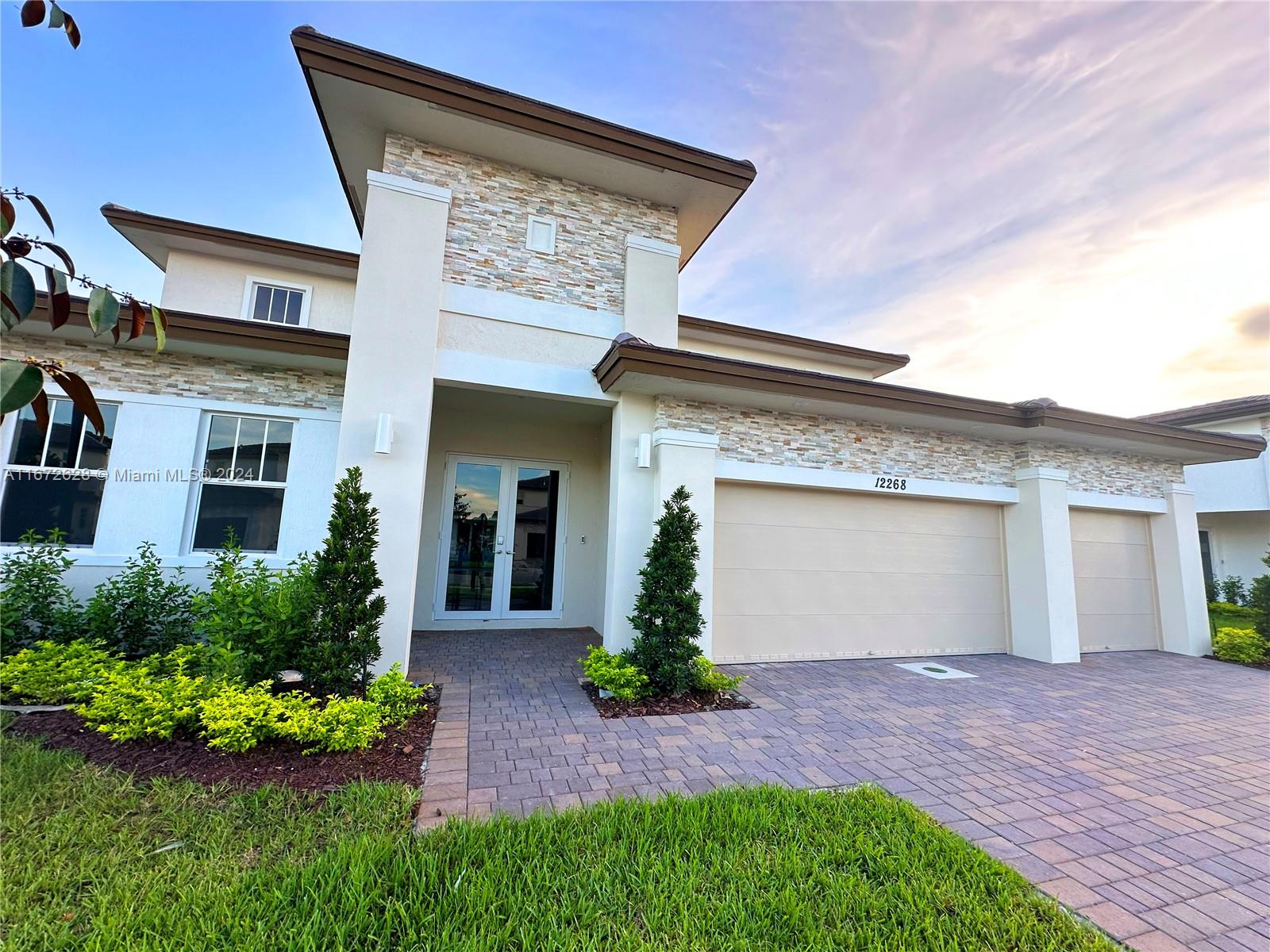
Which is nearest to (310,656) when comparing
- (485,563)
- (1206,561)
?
(485,563)

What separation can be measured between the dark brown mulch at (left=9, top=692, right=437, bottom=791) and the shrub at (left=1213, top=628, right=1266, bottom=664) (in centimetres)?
1246

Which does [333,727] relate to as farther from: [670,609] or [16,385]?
[16,385]

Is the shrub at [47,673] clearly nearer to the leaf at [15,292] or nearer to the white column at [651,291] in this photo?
the leaf at [15,292]

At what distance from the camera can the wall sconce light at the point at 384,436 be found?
5.54 metres

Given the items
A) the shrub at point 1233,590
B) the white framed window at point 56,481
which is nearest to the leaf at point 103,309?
the white framed window at point 56,481

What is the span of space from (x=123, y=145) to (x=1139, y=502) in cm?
1535

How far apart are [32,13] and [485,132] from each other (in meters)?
5.65

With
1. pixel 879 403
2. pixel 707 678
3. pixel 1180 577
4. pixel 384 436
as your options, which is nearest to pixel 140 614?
pixel 384 436

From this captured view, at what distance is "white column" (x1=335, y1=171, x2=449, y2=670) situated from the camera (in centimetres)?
559

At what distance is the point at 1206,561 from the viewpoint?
1325cm

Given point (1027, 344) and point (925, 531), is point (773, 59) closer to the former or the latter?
point (1027, 344)

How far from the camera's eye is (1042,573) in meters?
7.91

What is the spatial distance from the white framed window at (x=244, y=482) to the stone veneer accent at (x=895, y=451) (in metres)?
5.17

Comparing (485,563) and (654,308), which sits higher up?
(654,308)
